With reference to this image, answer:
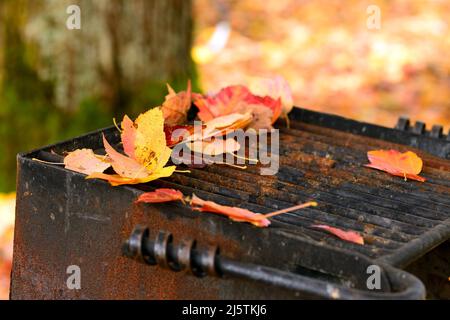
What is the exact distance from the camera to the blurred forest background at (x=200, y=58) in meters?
3.47

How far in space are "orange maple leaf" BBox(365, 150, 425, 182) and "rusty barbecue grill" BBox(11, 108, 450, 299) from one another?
0.08ft

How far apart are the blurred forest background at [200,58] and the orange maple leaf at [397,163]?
1.72 m

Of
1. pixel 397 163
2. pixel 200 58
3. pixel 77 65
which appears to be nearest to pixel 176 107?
pixel 397 163

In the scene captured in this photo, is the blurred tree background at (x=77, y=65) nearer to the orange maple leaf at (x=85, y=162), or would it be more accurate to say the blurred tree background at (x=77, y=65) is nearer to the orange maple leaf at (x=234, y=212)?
the orange maple leaf at (x=85, y=162)

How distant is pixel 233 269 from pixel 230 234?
13cm

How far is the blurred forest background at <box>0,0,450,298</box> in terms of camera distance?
11.4 ft

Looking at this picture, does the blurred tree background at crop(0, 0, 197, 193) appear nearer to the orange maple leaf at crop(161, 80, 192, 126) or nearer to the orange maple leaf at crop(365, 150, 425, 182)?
the orange maple leaf at crop(161, 80, 192, 126)

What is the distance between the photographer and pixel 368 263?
4.62ft

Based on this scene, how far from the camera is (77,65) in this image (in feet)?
11.4

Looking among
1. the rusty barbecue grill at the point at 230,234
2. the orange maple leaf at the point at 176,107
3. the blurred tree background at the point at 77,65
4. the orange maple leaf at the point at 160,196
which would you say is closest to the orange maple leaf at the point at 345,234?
the rusty barbecue grill at the point at 230,234

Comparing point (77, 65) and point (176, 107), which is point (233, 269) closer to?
point (176, 107)

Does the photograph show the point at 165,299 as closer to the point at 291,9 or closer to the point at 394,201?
the point at 394,201

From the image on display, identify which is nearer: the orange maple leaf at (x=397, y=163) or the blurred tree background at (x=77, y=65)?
the orange maple leaf at (x=397, y=163)

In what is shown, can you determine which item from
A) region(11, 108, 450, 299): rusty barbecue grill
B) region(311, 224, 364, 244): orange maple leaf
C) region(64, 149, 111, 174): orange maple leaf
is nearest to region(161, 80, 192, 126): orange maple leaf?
region(11, 108, 450, 299): rusty barbecue grill
